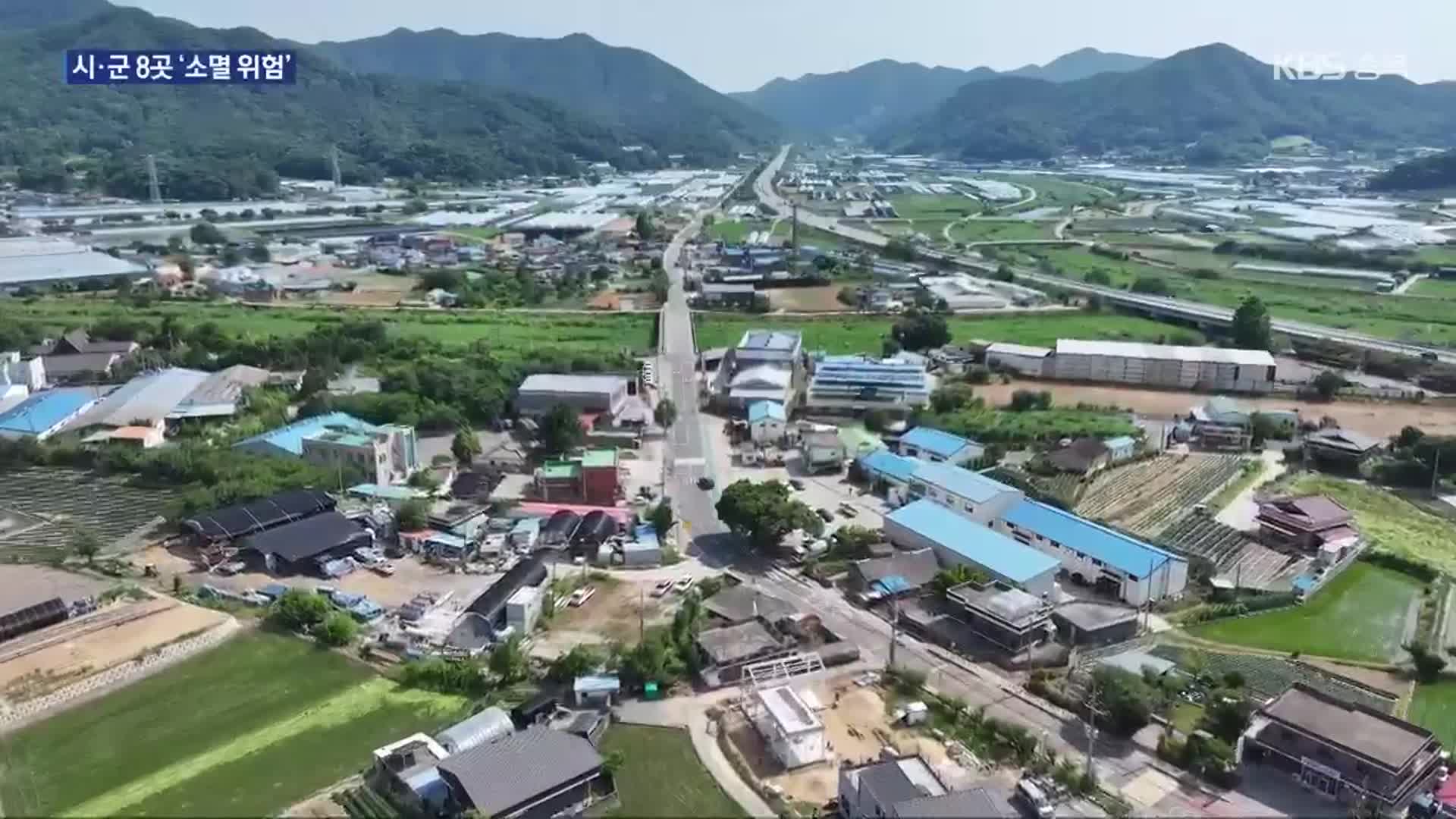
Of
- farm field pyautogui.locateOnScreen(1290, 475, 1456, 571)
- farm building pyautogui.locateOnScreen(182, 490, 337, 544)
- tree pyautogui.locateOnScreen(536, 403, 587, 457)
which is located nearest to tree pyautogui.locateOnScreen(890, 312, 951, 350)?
farm field pyautogui.locateOnScreen(1290, 475, 1456, 571)

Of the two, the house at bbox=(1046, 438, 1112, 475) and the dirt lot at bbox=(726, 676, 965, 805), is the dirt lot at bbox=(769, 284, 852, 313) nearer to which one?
the house at bbox=(1046, 438, 1112, 475)

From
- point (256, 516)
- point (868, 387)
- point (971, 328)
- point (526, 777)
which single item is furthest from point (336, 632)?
point (971, 328)

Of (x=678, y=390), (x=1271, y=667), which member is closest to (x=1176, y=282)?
(x=678, y=390)

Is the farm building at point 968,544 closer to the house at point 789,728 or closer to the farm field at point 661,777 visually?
the house at point 789,728

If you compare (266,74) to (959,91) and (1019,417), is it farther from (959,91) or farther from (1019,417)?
(959,91)

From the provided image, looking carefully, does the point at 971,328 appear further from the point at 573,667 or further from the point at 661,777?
the point at 661,777
